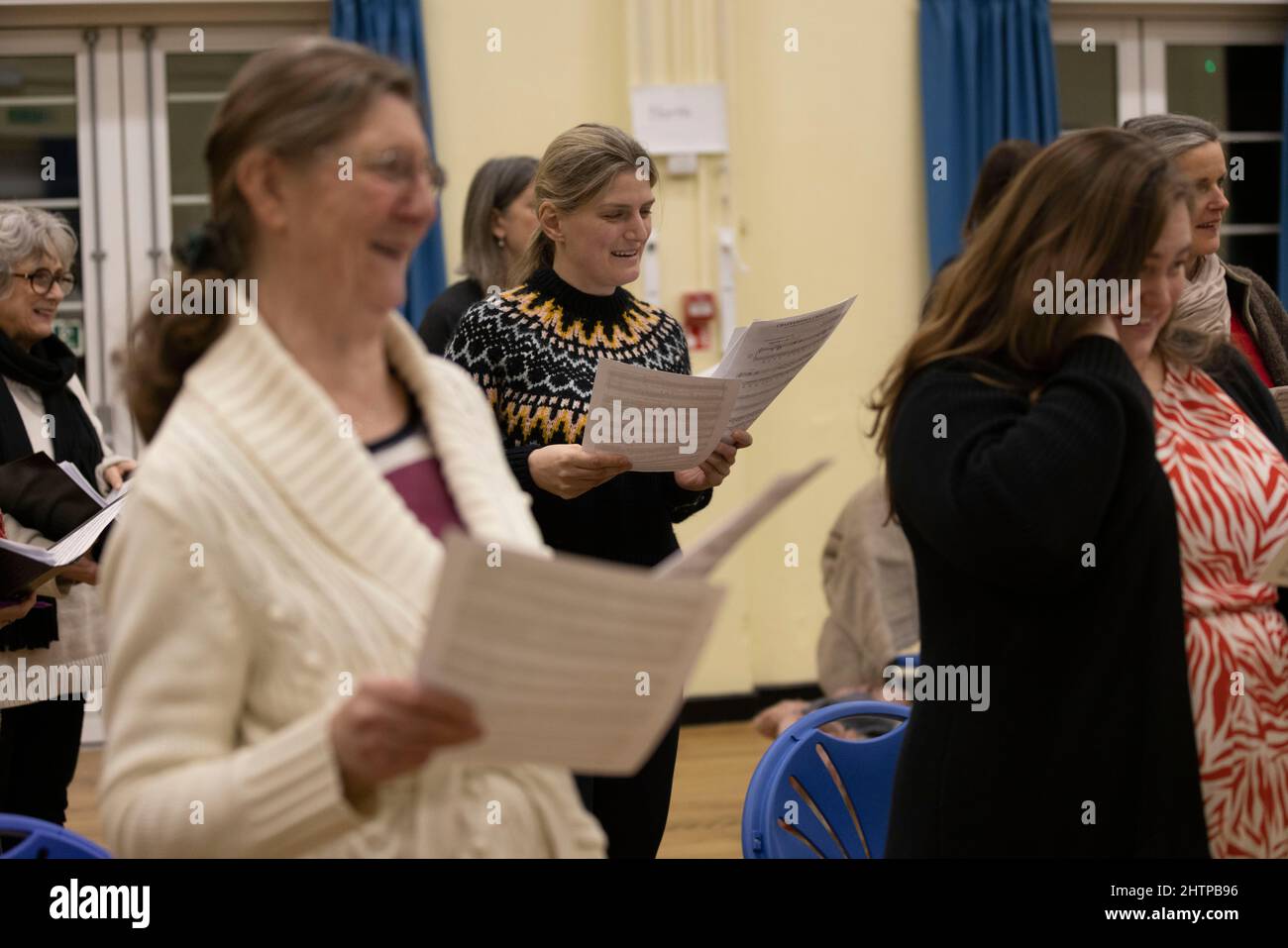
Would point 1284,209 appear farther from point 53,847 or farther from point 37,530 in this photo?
point 53,847

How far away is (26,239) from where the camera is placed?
3.32 m

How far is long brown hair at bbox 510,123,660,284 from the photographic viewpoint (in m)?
2.56

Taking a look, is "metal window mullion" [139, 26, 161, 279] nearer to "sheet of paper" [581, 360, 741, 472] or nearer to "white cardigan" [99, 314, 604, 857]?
"sheet of paper" [581, 360, 741, 472]

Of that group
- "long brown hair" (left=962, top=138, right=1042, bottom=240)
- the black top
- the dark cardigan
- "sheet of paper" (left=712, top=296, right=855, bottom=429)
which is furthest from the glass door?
the dark cardigan

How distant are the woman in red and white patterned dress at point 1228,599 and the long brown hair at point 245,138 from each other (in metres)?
0.97

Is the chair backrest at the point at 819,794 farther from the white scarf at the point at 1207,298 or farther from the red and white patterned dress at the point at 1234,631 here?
the white scarf at the point at 1207,298

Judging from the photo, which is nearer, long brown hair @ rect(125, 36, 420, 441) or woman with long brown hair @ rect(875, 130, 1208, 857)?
long brown hair @ rect(125, 36, 420, 441)

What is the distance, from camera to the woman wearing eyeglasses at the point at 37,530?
3193 millimetres

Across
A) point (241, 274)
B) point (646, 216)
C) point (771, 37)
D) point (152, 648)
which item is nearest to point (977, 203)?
point (646, 216)

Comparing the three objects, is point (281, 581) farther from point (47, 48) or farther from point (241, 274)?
point (47, 48)

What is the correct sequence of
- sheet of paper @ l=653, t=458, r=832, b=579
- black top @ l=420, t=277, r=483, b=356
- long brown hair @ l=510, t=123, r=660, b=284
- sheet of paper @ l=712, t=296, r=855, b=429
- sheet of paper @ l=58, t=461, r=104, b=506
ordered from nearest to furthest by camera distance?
1. sheet of paper @ l=653, t=458, r=832, b=579
2. sheet of paper @ l=712, t=296, r=855, b=429
3. long brown hair @ l=510, t=123, r=660, b=284
4. sheet of paper @ l=58, t=461, r=104, b=506
5. black top @ l=420, t=277, r=483, b=356

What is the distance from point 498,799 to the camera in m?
1.25

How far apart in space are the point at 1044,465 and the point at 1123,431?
0.35 ft

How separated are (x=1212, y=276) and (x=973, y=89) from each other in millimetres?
3638
